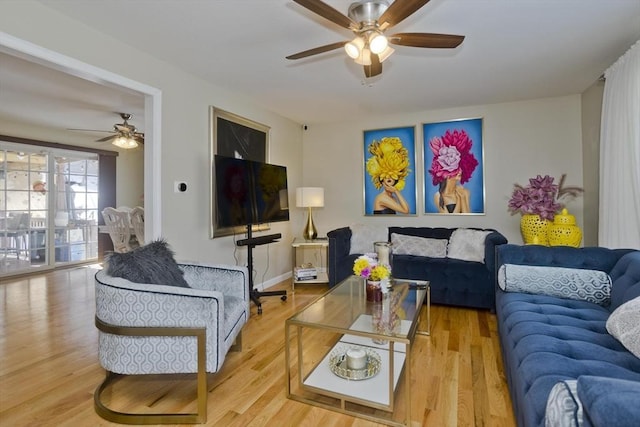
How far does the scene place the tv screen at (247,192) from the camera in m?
3.00

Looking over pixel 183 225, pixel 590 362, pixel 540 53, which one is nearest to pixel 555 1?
pixel 540 53

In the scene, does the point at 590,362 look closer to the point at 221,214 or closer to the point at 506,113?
the point at 221,214

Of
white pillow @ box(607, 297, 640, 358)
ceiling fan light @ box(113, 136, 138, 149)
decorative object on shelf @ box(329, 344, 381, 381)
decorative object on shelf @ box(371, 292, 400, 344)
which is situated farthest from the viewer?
ceiling fan light @ box(113, 136, 138, 149)

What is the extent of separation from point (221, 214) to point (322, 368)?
169 cm

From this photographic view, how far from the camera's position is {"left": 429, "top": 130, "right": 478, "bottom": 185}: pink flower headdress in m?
4.03

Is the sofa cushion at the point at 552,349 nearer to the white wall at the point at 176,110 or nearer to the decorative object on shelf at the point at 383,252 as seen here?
the decorative object on shelf at the point at 383,252

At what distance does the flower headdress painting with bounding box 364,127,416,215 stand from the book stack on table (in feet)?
3.85

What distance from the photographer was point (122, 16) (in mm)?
2109

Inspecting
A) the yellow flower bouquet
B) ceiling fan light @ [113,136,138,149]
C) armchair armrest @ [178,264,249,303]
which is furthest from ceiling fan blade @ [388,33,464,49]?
ceiling fan light @ [113,136,138,149]

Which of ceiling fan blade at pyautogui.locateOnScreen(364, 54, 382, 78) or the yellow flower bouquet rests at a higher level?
ceiling fan blade at pyautogui.locateOnScreen(364, 54, 382, 78)

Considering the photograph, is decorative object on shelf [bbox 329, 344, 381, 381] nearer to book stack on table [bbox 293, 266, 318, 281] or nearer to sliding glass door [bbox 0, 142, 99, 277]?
book stack on table [bbox 293, 266, 318, 281]

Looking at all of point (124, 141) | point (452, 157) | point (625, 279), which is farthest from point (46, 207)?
point (625, 279)

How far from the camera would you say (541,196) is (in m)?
3.46

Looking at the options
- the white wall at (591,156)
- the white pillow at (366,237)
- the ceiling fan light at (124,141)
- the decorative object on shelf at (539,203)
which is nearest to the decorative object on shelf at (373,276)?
the white pillow at (366,237)
